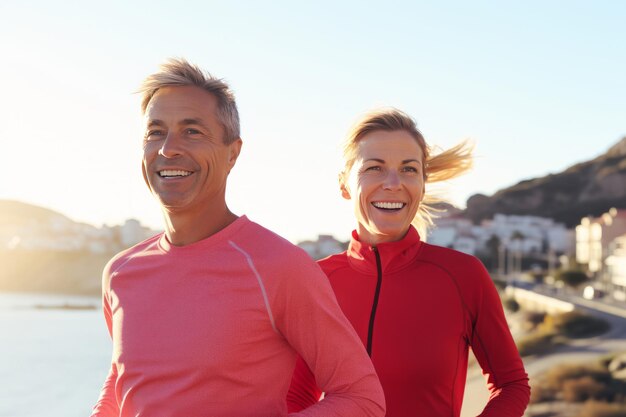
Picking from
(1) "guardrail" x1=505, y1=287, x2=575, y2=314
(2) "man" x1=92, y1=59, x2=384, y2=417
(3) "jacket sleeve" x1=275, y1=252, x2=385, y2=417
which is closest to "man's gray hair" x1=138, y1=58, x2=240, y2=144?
(2) "man" x1=92, y1=59, x2=384, y2=417

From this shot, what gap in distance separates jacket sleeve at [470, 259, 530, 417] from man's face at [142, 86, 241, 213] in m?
Result: 1.03

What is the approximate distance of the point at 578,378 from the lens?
19.9 meters

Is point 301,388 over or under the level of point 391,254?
under

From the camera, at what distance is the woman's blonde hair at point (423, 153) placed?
260 centimetres

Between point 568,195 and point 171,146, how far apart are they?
102849 millimetres

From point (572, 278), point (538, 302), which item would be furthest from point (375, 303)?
point (572, 278)

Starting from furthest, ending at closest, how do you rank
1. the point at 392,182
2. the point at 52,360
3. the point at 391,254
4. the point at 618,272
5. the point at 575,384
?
the point at 618,272
the point at 52,360
the point at 575,384
the point at 391,254
the point at 392,182

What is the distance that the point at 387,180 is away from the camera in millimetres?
2496

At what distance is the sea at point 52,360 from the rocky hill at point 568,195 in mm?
52861

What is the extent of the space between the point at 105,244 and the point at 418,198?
397 ft

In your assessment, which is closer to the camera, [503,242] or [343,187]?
[343,187]

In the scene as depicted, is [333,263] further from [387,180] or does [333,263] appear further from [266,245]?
[266,245]

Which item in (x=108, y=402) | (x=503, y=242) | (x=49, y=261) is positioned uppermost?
(x=108, y=402)

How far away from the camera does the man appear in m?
1.56
